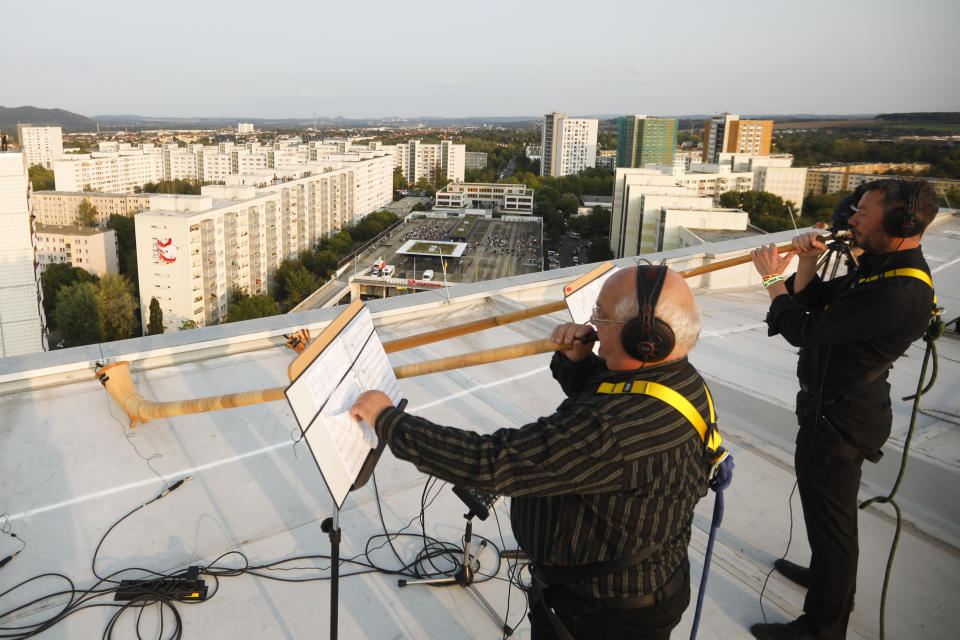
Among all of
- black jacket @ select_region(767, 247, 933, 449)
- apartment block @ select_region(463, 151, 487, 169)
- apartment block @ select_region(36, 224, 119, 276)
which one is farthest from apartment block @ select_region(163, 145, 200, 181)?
black jacket @ select_region(767, 247, 933, 449)

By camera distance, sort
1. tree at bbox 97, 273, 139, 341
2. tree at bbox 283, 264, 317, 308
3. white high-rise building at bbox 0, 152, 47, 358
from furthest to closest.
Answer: tree at bbox 283, 264, 317, 308 → tree at bbox 97, 273, 139, 341 → white high-rise building at bbox 0, 152, 47, 358

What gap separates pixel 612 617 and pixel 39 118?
6158 inches

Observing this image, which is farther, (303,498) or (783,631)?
(303,498)

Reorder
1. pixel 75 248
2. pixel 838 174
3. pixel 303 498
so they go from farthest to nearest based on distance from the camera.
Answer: pixel 838 174 < pixel 75 248 < pixel 303 498

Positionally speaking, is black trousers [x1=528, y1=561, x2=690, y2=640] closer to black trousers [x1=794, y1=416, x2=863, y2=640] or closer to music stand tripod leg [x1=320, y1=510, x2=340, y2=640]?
music stand tripod leg [x1=320, y1=510, x2=340, y2=640]

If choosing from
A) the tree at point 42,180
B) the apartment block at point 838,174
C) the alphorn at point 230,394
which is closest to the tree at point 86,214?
the tree at point 42,180

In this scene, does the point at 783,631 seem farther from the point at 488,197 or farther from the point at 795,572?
the point at 488,197

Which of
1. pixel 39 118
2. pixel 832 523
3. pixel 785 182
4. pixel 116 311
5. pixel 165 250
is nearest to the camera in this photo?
pixel 832 523

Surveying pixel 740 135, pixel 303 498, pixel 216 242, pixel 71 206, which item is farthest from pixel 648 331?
pixel 740 135

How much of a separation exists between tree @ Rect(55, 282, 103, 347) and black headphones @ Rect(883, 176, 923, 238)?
33.8 metres

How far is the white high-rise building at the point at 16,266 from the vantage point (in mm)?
17938

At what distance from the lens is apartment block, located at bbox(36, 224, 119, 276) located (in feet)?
132

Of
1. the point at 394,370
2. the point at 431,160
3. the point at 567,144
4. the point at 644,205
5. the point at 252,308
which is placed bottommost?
the point at 252,308

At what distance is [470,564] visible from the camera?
2.24 meters
